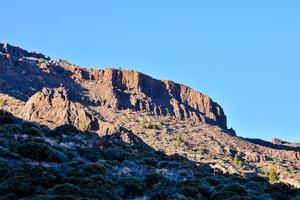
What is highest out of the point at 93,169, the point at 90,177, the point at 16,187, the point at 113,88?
the point at 113,88

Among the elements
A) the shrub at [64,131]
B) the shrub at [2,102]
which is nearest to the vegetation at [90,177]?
the shrub at [64,131]

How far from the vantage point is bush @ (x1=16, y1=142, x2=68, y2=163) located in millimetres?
28078

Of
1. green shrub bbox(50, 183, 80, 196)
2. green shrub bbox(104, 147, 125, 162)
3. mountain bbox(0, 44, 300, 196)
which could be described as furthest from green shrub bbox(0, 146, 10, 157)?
mountain bbox(0, 44, 300, 196)

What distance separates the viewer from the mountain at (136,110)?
102 m

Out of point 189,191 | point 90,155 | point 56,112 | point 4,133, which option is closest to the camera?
point 189,191

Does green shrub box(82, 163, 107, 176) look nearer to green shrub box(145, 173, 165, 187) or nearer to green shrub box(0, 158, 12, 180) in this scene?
green shrub box(145, 173, 165, 187)

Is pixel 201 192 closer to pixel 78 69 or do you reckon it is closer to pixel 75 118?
pixel 75 118

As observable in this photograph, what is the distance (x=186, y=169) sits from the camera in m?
35.4

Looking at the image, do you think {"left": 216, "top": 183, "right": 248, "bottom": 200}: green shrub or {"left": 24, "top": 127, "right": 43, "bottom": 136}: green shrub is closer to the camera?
{"left": 216, "top": 183, "right": 248, "bottom": 200}: green shrub

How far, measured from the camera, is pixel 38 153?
2828 cm

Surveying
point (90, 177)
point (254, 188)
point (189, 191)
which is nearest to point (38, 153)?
point (90, 177)

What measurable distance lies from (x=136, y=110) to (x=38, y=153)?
129856 mm

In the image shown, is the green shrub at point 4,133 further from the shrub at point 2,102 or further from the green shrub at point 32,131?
the shrub at point 2,102

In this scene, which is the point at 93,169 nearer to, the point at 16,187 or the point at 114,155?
the point at 16,187
